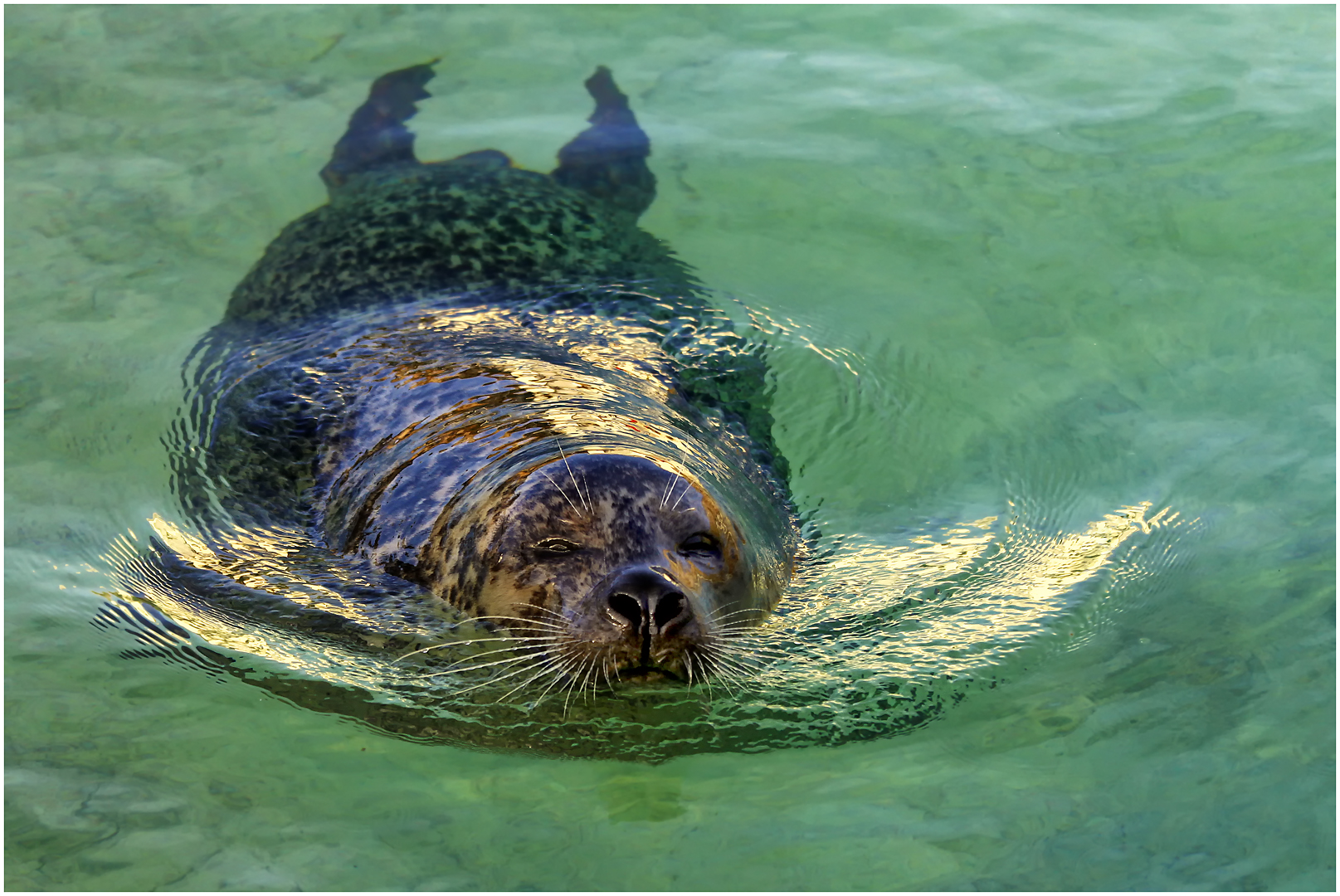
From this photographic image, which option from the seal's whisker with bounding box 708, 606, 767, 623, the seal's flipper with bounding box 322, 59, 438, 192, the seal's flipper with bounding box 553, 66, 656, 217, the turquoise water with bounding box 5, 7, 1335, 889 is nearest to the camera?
the turquoise water with bounding box 5, 7, 1335, 889

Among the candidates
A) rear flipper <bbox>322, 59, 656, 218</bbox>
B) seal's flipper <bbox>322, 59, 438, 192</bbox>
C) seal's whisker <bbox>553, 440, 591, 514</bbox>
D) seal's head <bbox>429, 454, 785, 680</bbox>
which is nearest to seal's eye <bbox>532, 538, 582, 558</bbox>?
seal's head <bbox>429, 454, 785, 680</bbox>

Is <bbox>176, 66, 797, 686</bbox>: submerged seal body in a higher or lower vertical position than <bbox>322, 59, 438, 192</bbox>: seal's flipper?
lower


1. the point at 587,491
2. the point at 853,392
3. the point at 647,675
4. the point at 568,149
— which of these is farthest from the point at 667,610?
the point at 568,149

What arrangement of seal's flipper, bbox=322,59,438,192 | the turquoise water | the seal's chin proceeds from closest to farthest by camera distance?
1. the turquoise water
2. the seal's chin
3. seal's flipper, bbox=322,59,438,192

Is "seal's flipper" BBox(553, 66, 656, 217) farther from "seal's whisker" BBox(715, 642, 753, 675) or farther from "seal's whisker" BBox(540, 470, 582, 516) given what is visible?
"seal's whisker" BBox(715, 642, 753, 675)

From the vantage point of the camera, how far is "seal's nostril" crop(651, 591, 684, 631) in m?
3.89

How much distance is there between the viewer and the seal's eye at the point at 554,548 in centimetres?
427

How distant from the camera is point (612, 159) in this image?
757 centimetres

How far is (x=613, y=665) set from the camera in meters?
3.98

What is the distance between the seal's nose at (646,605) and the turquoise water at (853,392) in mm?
520

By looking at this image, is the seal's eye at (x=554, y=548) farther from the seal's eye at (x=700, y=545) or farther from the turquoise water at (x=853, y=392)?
the turquoise water at (x=853, y=392)

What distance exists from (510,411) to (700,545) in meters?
1.08

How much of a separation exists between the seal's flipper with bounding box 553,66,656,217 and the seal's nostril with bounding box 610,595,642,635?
11.9 ft

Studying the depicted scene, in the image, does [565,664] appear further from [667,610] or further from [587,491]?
[587,491]
